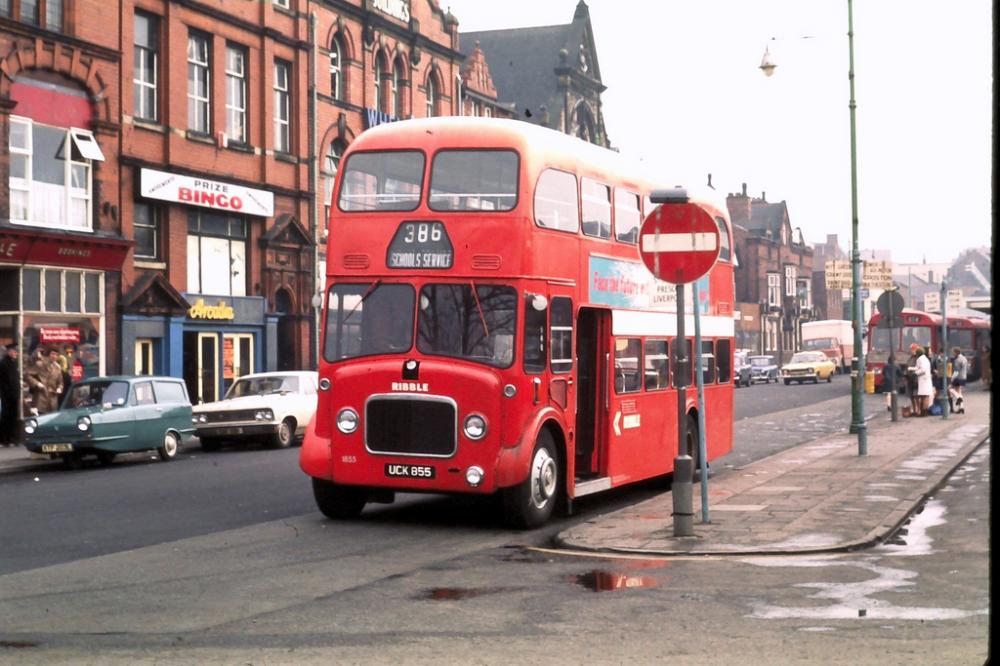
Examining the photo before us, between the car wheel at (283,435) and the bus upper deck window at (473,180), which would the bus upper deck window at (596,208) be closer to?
the bus upper deck window at (473,180)

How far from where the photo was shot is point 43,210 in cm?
3167

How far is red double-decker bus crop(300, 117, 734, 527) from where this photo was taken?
1376 centimetres

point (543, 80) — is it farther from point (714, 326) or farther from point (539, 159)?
point (539, 159)

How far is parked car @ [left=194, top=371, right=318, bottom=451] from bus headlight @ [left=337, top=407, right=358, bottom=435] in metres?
13.3

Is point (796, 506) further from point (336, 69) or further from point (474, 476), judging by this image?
point (336, 69)

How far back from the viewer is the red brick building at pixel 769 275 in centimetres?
10806

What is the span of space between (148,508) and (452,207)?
5.36m

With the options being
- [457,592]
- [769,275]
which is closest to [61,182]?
[457,592]

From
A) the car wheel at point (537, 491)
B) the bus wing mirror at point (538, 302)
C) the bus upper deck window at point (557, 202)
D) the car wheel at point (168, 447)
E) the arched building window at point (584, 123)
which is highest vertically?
the arched building window at point (584, 123)

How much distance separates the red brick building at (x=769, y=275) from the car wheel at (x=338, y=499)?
88452 mm

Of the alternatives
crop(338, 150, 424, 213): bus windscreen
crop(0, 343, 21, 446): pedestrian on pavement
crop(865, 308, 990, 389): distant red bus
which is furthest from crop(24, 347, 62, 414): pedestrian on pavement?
crop(865, 308, 990, 389): distant red bus

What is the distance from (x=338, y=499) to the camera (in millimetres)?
14828

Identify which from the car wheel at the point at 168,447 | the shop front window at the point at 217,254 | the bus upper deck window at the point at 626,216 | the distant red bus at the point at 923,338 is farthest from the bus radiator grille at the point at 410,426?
the distant red bus at the point at 923,338

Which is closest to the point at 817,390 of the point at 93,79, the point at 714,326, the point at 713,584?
the point at 93,79
